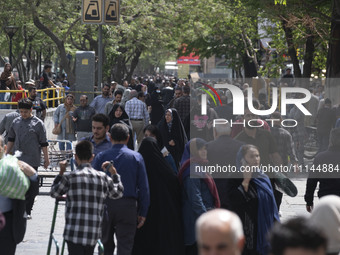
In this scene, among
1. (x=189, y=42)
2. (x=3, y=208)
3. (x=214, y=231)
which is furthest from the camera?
(x=189, y=42)

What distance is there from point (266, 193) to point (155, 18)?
33328mm

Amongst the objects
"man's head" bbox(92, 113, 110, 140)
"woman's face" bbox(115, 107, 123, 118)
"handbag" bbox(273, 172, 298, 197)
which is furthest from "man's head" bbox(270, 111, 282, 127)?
"man's head" bbox(92, 113, 110, 140)

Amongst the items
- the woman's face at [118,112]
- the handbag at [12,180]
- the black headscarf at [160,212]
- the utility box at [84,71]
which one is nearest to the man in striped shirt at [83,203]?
the handbag at [12,180]

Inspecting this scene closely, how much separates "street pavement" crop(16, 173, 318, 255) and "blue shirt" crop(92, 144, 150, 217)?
2.00 m

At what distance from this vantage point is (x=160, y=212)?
27.0 ft

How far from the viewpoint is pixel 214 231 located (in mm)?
3391

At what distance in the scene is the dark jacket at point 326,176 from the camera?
8562 millimetres

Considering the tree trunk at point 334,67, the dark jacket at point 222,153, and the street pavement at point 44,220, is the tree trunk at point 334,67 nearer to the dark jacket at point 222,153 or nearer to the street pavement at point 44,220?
the street pavement at point 44,220

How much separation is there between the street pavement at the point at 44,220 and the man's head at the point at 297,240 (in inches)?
224

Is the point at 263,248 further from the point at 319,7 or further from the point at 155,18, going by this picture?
the point at 155,18

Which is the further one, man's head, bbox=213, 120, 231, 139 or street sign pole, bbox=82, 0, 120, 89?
street sign pole, bbox=82, 0, 120, 89

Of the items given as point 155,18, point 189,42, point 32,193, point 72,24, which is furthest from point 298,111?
point 189,42

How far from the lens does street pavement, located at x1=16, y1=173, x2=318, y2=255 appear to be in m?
9.83

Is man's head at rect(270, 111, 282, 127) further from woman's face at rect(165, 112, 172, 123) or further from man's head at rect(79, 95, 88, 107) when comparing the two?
man's head at rect(79, 95, 88, 107)
